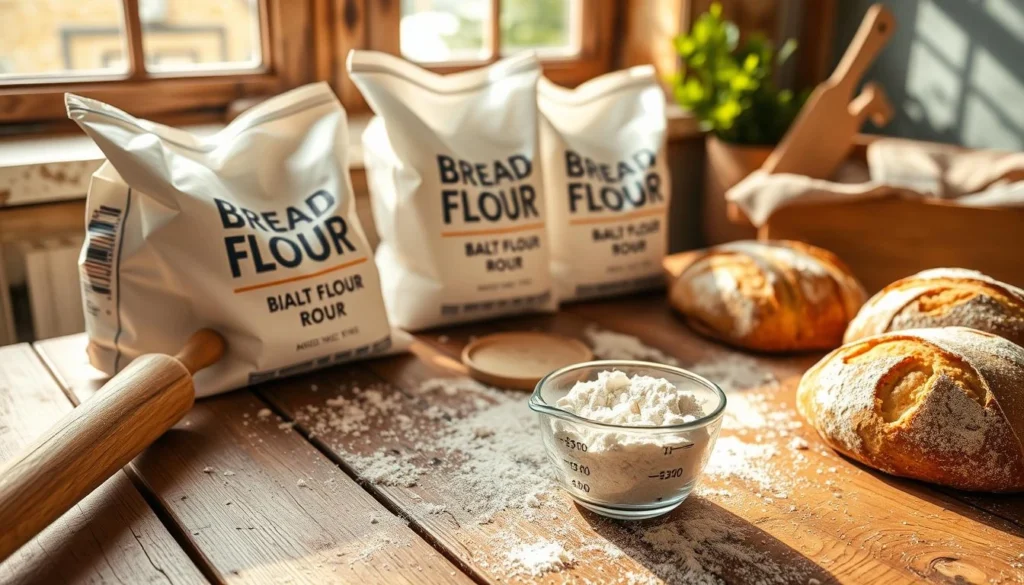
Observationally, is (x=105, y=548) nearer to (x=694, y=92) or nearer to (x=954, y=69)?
(x=694, y=92)

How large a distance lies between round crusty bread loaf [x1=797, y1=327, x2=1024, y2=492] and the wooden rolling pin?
0.65m

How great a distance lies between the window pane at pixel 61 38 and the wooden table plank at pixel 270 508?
0.67m

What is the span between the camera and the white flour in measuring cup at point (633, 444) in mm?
700

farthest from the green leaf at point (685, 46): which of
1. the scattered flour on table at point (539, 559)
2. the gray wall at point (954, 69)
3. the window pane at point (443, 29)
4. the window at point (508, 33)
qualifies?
the scattered flour on table at point (539, 559)

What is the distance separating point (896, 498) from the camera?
2.63 feet

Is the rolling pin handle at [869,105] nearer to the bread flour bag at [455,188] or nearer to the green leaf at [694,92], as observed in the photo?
the green leaf at [694,92]

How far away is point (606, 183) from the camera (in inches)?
51.4

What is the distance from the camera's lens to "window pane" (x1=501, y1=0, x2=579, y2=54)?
1.79 m

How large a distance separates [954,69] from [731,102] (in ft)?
1.75

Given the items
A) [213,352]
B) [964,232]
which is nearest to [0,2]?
[213,352]

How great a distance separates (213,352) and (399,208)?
0.32m

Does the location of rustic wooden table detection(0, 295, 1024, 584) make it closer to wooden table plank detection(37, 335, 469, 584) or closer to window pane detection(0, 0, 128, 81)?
wooden table plank detection(37, 335, 469, 584)

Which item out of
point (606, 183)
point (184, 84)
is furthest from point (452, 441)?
point (184, 84)

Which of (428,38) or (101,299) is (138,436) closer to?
(101,299)
